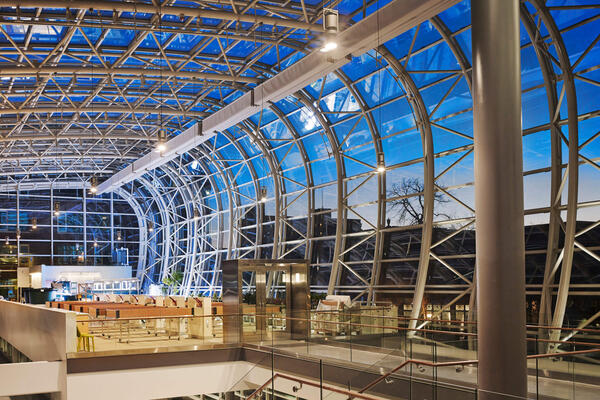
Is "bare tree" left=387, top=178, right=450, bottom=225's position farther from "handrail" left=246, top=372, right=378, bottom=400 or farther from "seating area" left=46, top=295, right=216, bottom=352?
"handrail" left=246, top=372, right=378, bottom=400

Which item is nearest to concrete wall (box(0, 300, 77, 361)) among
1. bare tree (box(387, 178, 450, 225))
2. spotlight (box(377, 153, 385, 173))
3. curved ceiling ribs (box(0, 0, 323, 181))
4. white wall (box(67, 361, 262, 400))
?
white wall (box(67, 361, 262, 400))

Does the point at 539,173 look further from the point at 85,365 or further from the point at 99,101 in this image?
the point at 99,101

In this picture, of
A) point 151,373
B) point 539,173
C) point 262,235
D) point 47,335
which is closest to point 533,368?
point 539,173

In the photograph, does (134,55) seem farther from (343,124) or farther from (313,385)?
(313,385)

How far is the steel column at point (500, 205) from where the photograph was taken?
6.70m

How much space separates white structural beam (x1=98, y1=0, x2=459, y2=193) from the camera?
41.5 ft

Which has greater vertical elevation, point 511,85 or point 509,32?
point 509,32

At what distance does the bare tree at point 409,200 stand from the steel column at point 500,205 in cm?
1236

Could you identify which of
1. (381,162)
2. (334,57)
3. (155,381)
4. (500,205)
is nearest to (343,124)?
(381,162)

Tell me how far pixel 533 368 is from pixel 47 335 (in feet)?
39.4

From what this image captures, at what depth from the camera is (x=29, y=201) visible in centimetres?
4056

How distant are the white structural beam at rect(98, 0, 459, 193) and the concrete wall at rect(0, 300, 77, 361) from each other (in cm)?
842

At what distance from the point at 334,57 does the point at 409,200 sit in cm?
673

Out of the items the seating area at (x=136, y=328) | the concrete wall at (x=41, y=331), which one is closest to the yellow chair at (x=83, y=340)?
the seating area at (x=136, y=328)
